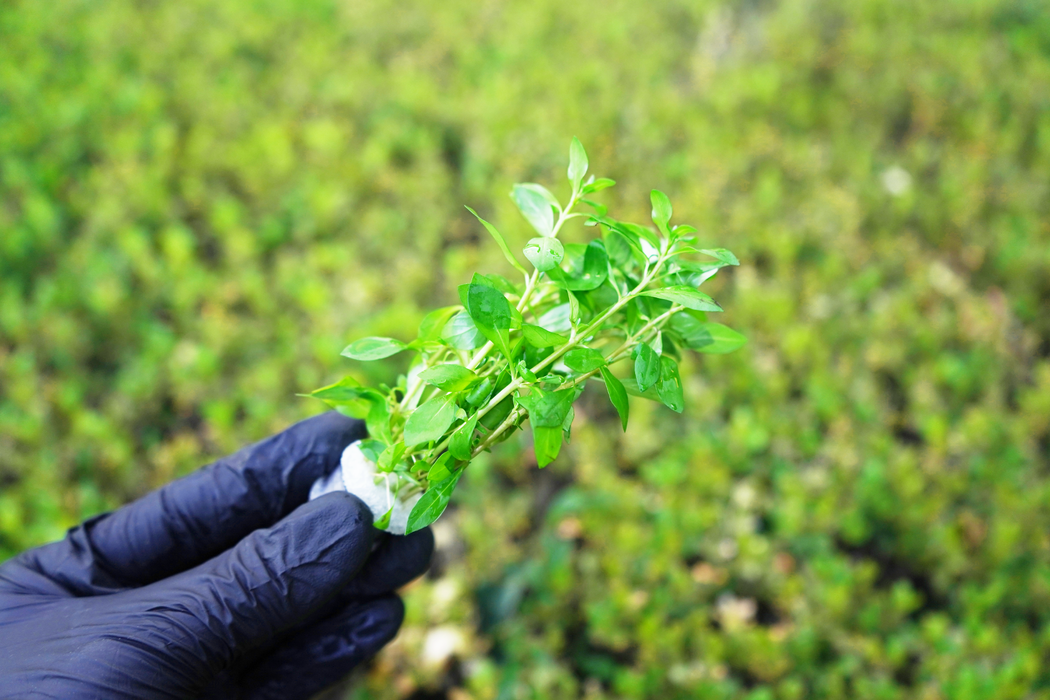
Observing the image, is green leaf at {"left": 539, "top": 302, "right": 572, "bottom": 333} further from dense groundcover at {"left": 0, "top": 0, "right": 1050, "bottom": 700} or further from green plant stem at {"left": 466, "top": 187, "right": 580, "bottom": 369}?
dense groundcover at {"left": 0, "top": 0, "right": 1050, "bottom": 700}

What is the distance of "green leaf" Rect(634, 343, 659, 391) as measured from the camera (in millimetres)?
1019

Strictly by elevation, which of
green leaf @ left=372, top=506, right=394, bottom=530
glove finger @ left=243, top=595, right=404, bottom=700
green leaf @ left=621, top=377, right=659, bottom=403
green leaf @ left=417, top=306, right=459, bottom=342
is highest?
green leaf @ left=417, top=306, right=459, bottom=342

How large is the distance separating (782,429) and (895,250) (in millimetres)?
1088

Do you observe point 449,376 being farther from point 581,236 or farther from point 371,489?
point 581,236

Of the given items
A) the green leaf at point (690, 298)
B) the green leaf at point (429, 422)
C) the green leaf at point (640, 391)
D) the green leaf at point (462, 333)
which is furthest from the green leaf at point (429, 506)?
the green leaf at point (690, 298)

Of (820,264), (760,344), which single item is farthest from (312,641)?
(820,264)

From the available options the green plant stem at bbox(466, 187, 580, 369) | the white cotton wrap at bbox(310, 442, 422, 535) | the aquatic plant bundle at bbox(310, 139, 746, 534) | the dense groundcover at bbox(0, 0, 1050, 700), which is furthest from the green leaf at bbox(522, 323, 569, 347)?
the dense groundcover at bbox(0, 0, 1050, 700)

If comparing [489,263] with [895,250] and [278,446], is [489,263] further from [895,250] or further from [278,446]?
[895,250]

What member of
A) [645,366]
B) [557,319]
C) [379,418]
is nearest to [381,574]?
[379,418]

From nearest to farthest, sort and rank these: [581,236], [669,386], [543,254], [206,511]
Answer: [543,254], [669,386], [206,511], [581,236]

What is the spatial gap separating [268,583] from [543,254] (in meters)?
0.78

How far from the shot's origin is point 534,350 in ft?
3.71

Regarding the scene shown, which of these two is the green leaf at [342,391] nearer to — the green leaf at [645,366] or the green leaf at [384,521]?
the green leaf at [384,521]

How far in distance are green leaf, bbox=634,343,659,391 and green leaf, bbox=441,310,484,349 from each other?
10.3 inches
